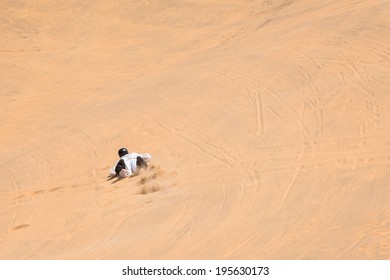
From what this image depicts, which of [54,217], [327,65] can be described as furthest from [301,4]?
[54,217]

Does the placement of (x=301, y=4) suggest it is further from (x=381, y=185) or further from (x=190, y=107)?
(x=381, y=185)

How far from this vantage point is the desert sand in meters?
11.1

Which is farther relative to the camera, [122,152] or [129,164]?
[122,152]

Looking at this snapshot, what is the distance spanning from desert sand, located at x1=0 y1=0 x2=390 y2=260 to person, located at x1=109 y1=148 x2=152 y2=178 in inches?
7.9

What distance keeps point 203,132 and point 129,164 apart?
2.02 m

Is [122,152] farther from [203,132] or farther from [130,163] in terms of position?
[203,132]

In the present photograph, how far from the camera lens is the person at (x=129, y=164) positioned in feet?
46.9

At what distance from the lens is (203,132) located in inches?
620

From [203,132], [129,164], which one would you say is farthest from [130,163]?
[203,132]

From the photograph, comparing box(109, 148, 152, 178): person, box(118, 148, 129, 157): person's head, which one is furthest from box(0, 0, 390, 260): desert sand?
box(118, 148, 129, 157): person's head

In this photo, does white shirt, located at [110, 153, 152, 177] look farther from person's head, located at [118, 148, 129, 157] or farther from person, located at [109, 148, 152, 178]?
person's head, located at [118, 148, 129, 157]

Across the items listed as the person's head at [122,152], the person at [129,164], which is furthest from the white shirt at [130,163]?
the person's head at [122,152]

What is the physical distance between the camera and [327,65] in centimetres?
1711

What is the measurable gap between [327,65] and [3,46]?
11073 millimetres
